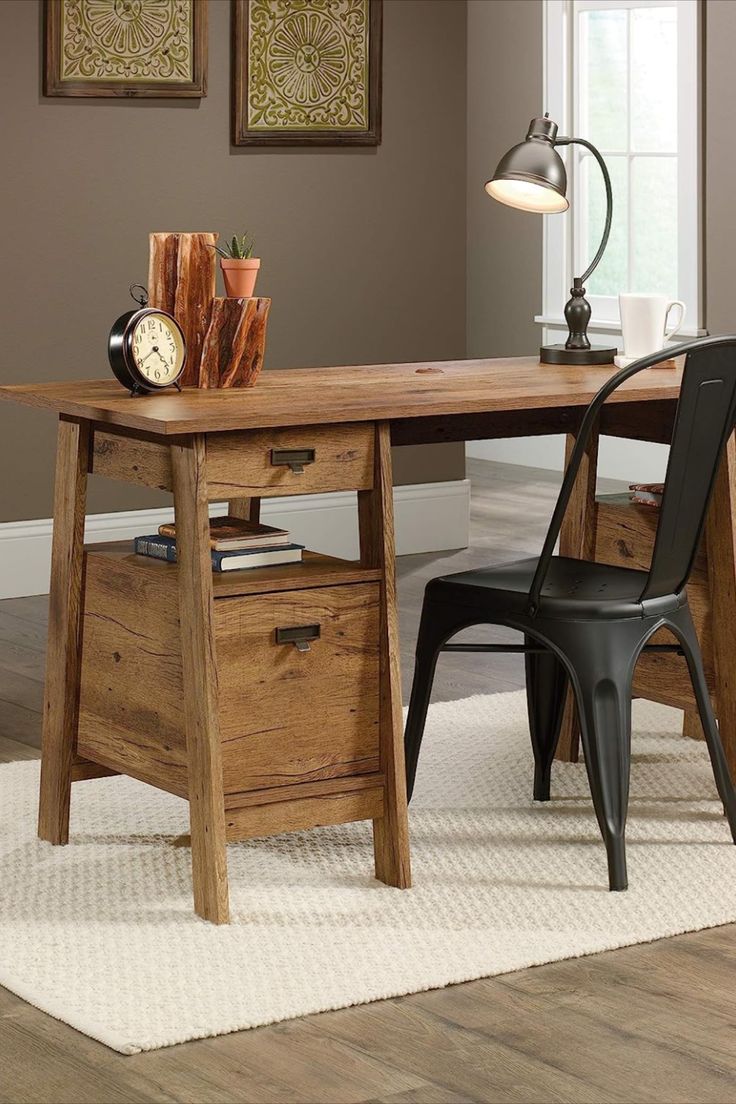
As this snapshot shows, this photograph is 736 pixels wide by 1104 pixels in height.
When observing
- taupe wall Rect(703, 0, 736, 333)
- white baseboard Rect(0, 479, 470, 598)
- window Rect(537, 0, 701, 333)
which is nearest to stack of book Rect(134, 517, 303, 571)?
white baseboard Rect(0, 479, 470, 598)

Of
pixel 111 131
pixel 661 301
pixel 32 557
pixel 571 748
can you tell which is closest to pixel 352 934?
pixel 571 748

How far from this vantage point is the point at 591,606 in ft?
8.84

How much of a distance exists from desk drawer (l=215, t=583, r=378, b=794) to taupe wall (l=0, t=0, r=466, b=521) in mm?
2561

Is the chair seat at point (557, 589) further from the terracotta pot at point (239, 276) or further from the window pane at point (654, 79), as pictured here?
the window pane at point (654, 79)

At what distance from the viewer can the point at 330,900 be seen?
8.57ft

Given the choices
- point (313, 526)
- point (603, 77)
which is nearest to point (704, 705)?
point (313, 526)

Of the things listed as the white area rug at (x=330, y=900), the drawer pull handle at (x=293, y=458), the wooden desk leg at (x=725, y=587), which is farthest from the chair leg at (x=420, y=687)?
the wooden desk leg at (x=725, y=587)

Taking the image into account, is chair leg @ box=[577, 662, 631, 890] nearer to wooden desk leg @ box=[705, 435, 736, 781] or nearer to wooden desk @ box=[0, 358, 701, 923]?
wooden desk @ box=[0, 358, 701, 923]

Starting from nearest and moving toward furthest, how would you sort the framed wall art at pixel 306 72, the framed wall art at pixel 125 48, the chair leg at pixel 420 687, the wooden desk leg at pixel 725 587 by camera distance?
the chair leg at pixel 420 687 < the wooden desk leg at pixel 725 587 < the framed wall art at pixel 125 48 < the framed wall art at pixel 306 72

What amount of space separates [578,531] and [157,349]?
0.99m

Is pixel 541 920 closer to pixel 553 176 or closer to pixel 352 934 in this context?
pixel 352 934

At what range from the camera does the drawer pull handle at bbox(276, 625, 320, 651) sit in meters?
2.55

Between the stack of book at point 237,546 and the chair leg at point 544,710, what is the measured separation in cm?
62

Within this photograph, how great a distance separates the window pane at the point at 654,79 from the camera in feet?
22.1
